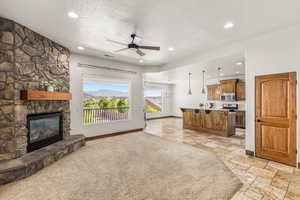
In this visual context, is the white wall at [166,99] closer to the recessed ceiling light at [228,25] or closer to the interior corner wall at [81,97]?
the interior corner wall at [81,97]

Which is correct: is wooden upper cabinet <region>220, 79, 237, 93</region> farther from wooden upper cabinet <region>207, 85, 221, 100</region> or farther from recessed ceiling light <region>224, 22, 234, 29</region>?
recessed ceiling light <region>224, 22, 234, 29</region>

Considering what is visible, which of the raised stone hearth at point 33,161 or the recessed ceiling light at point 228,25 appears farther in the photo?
the recessed ceiling light at point 228,25

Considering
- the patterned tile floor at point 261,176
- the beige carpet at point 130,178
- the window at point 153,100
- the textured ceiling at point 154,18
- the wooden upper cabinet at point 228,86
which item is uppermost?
the textured ceiling at point 154,18

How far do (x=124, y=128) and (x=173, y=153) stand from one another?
9.57ft

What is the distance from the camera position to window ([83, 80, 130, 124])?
5219 millimetres

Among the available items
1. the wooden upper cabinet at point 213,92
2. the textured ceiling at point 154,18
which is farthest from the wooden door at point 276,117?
the wooden upper cabinet at point 213,92

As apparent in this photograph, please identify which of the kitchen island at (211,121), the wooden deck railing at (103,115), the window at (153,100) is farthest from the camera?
the window at (153,100)

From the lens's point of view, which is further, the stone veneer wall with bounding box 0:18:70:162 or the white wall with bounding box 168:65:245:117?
the white wall with bounding box 168:65:245:117

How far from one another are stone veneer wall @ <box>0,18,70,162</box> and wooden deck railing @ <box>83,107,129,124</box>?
61.4 inches

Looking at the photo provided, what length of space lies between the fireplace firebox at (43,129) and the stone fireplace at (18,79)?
88 mm

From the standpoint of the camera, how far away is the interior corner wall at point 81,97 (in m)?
4.75

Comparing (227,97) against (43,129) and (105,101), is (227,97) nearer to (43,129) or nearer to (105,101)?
(105,101)

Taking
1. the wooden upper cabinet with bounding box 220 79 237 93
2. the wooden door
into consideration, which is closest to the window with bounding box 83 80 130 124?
the wooden door

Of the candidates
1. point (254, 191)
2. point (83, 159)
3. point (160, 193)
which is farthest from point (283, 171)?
point (83, 159)
